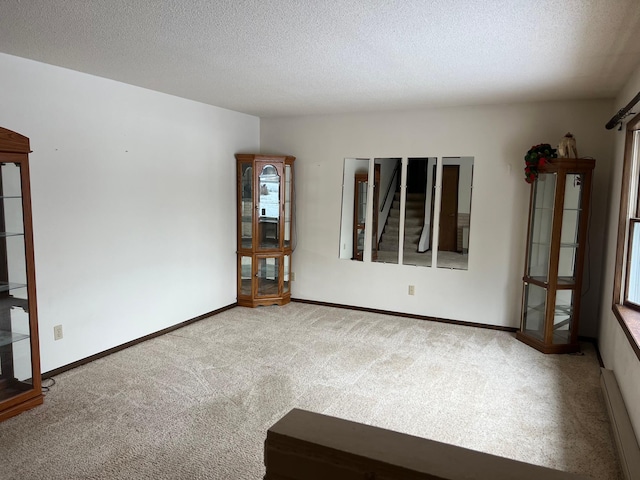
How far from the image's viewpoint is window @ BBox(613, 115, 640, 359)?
3.24 metres

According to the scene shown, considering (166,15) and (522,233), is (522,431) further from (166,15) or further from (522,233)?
(166,15)

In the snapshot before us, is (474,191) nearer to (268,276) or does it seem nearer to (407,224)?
(407,224)

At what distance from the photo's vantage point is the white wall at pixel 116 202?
334 cm

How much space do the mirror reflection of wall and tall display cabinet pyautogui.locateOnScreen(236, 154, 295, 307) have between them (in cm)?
72

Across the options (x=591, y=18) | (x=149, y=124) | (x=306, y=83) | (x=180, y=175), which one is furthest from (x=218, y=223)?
(x=591, y=18)

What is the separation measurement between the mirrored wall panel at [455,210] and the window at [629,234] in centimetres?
159

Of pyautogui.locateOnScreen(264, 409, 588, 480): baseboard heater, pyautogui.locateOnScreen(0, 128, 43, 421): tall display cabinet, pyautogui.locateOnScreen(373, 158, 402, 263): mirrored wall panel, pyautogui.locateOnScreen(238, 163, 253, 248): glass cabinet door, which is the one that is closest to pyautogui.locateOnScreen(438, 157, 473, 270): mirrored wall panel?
pyautogui.locateOnScreen(373, 158, 402, 263): mirrored wall panel

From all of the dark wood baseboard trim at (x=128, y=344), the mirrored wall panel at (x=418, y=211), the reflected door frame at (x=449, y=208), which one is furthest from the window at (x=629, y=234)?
the dark wood baseboard trim at (x=128, y=344)

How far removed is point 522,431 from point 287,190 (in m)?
3.70

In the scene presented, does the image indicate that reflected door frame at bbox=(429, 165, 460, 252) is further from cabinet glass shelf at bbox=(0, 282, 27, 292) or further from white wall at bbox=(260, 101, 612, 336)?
cabinet glass shelf at bbox=(0, 282, 27, 292)

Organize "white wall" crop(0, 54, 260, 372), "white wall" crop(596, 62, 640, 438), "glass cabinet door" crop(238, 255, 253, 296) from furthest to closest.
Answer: "glass cabinet door" crop(238, 255, 253, 296), "white wall" crop(0, 54, 260, 372), "white wall" crop(596, 62, 640, 438)

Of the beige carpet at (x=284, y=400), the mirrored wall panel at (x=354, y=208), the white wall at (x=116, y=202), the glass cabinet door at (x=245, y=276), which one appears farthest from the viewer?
the glass cabinet door at (x=245, y=276)

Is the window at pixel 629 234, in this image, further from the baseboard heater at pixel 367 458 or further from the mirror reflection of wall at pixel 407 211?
the baseboard heater at pixel 367 458

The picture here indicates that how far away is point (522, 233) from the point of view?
4.68 meters
